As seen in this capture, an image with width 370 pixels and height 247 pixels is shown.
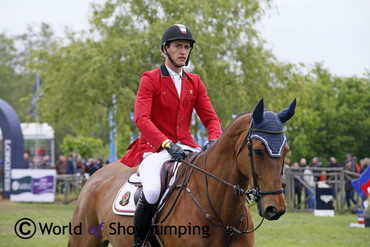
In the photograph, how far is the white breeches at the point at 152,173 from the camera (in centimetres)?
526

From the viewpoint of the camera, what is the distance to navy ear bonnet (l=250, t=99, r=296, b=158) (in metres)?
4.36

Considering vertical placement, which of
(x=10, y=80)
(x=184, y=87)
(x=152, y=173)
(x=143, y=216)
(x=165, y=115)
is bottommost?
(x=143, y=216)

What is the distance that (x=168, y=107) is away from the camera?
562 cm

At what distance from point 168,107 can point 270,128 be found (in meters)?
1.46

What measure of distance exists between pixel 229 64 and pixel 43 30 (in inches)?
1733

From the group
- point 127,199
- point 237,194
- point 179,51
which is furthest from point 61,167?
point 237,194

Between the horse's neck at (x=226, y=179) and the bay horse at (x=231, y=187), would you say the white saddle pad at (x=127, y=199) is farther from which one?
the horse's neck at (x=226, y=179)

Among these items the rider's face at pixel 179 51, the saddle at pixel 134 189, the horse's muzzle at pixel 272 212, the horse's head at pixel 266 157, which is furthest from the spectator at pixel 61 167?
the horse's muzzle at pixel 272 212

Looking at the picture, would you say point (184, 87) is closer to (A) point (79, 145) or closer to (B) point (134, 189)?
(B) point (134, 189)

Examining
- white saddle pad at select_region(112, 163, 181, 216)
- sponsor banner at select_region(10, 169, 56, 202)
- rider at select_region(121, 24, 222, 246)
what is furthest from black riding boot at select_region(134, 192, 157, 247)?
sponsor banner at select_region(10, 169, 56, 202)

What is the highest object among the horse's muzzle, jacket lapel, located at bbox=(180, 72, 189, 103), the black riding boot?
jacket lapel, located at bbox=(180, 72, 189, 103)

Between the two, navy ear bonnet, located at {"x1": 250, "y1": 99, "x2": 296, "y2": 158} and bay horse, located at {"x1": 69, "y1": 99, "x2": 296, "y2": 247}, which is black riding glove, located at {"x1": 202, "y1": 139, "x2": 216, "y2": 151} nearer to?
bay horse, located at {"x1": 69, "y1": 99, "x2": 296, "y2": 247}

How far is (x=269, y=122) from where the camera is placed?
→ 177 inches

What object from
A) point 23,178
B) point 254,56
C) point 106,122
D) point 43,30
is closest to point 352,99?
point 254,56
